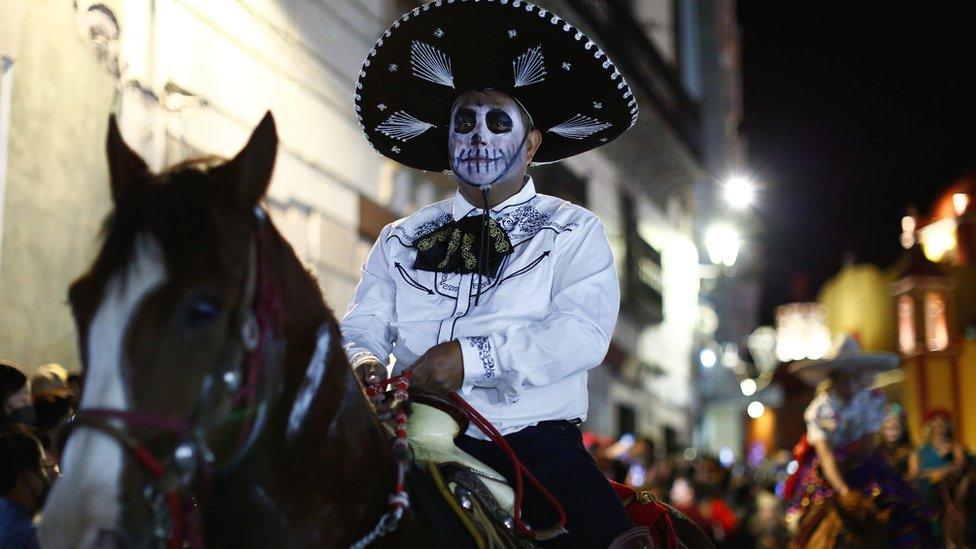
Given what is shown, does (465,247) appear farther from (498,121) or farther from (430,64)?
(430,64)

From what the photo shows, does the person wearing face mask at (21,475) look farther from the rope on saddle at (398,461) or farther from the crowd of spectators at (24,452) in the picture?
the rope on saddle at (398,461)

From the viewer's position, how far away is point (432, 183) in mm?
12359

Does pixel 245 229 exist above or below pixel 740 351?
below

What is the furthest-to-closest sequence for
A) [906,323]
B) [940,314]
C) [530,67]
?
[906,323] < [940,314] < [530,67]

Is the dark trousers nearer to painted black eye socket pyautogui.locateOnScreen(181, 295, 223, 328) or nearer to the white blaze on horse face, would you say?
painted black eye socket pyautogui.locateOnScreen(181, 295, 223, 328)

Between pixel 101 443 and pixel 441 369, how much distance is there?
48.1 inches

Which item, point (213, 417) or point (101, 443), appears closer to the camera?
point (101, 443)

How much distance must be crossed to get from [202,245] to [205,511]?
2.10ft

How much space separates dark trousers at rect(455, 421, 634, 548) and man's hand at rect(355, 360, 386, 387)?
422 mm

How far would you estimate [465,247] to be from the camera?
3.61 metres

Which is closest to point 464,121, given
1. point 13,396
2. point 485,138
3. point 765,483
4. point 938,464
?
point 485,138

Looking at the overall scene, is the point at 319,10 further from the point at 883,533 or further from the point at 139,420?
the point at 139,420

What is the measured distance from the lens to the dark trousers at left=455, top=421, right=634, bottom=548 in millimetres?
3199

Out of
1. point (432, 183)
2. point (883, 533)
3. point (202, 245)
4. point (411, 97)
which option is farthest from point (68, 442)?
point (432, 183)
